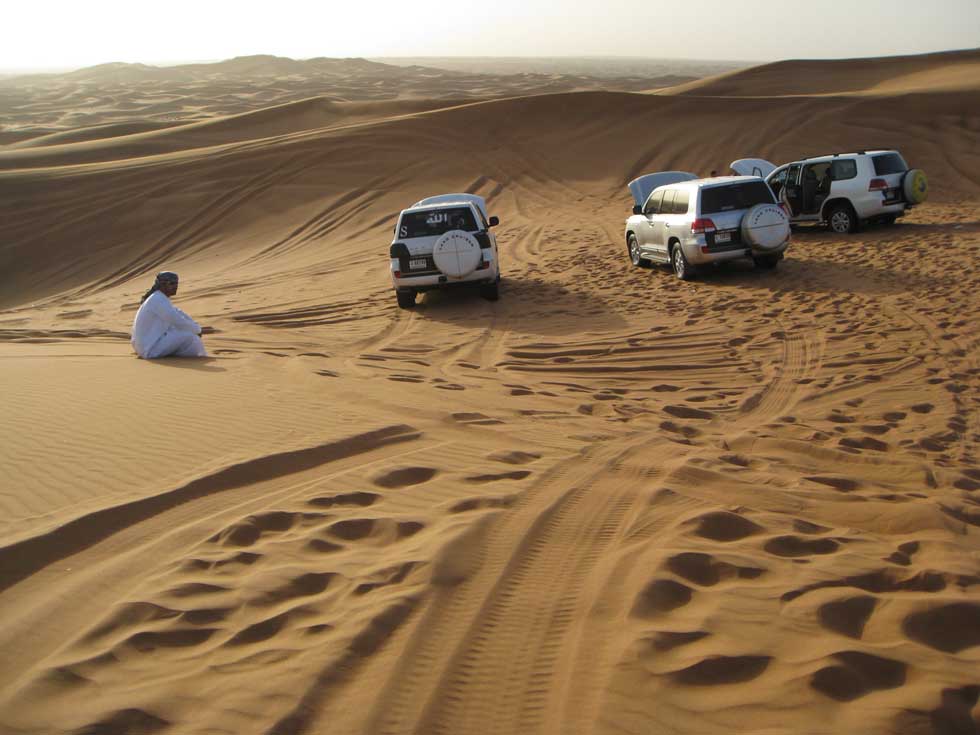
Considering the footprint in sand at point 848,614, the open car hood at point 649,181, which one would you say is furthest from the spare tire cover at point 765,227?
the footprint in sand at point 848,614

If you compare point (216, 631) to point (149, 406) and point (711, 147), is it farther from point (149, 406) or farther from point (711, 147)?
point (711, 147)

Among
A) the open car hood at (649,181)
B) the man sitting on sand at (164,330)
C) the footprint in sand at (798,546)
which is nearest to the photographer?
the footprint in sand at (798,546)

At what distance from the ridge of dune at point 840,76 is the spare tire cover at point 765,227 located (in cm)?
2873

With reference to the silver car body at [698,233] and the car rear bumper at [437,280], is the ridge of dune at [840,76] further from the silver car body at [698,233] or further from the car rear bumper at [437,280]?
the car rear bumper at [437,280]

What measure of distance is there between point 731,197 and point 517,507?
10.3 meters

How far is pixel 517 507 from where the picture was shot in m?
5.55

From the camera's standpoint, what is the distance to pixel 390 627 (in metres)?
4.11

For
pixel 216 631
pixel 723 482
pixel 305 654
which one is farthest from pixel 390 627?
pixel 723 482

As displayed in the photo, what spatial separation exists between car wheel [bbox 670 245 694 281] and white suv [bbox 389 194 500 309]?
303cm

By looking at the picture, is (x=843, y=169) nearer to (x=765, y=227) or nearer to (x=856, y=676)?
(x=765, y=227)

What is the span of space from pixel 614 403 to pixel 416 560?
423 centimetres

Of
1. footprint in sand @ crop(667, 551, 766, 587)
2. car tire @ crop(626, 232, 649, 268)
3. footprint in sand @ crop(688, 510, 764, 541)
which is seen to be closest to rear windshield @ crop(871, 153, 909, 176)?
car tire @ crop(626, 232, 649, 268)

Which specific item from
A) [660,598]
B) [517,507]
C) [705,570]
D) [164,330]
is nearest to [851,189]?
[164,330]

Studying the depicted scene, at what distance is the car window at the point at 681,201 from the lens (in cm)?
1478
